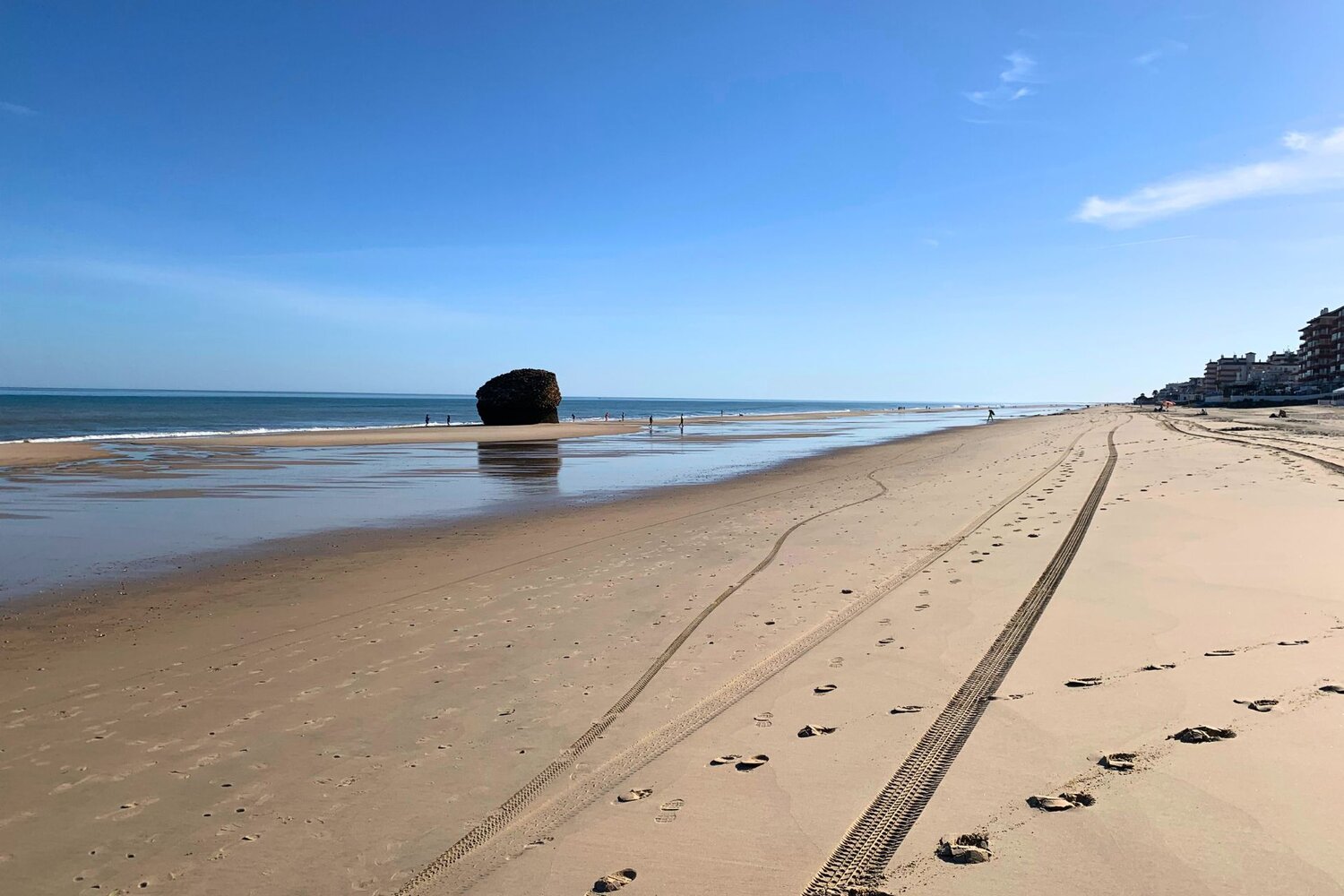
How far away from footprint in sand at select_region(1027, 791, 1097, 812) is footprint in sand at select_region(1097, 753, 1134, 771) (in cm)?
34

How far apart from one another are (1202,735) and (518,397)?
5186cm

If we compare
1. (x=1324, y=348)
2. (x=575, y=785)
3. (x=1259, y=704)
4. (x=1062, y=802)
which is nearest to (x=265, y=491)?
(x=575, y=785)

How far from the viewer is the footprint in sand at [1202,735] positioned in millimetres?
3834

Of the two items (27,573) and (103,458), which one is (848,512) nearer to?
(27,573)

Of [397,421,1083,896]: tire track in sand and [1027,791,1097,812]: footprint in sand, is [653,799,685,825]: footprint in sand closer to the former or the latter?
[397,421,1083,896]: tire track in sand

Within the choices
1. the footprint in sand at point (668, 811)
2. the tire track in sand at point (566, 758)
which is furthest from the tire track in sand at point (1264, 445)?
the footprint in sand at point (668, 811)

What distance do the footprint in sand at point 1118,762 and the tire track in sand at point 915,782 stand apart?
25.2 inches

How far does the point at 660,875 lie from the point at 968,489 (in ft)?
44.8

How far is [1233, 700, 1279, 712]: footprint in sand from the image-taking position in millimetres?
4168

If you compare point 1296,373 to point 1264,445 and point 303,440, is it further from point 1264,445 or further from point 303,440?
point 303,440

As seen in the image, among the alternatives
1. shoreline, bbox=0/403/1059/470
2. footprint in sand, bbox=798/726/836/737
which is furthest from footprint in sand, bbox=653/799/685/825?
shoreline, bbox=0/403/1059/470

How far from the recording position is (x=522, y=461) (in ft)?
88.7

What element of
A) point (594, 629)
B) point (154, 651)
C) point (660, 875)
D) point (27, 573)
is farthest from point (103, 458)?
point (660, 875)

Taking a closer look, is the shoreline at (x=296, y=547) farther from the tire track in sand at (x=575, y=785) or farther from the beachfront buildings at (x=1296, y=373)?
the beachfront buildings at (x=1296, y=373)
